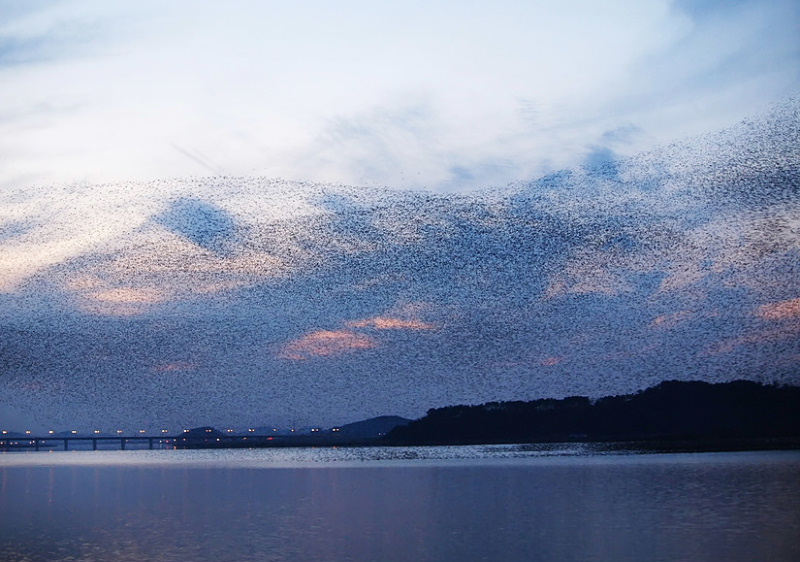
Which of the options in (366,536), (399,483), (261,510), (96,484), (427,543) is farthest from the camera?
(96,484)

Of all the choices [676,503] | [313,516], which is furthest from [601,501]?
[313,516]

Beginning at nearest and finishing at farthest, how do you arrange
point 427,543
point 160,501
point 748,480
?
point 427,543, point 160,501, point 748,480

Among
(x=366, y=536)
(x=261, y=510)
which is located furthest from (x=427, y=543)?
(x=261, y=510)

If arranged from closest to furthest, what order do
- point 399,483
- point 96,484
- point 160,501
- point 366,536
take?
point 366,536, point 160,501, point 399,483, point 96,484

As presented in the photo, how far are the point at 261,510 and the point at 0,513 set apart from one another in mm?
11607

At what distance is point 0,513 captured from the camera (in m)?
43.2

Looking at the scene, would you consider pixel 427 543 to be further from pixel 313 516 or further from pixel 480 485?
pixel 480 485

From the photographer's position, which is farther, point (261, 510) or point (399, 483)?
point (399, 483)

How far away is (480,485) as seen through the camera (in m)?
58.3

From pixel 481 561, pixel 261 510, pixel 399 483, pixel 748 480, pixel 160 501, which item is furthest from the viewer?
pixel 399 483

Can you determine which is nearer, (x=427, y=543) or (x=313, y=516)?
(x=427, y=543)

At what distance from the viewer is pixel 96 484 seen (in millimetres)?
69125

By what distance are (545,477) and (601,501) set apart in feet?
76.7

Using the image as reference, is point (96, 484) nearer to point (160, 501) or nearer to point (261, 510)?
point (160, 501)
